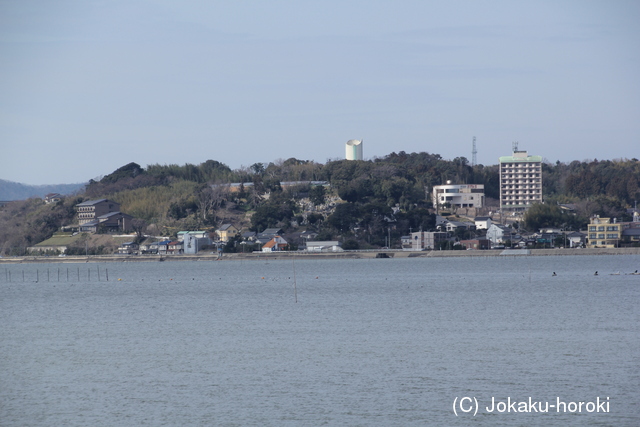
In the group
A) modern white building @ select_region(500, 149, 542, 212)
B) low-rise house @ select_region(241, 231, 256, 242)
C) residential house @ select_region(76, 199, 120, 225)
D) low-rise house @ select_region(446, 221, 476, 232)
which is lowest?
low-rise house @ select_region(241, 231, 256, 242)

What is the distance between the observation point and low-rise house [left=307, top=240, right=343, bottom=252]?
3167 inches

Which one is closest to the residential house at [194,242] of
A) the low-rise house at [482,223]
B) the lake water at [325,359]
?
the low-rise house at [482,223]

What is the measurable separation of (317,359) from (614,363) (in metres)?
7.13

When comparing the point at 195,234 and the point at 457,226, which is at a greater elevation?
the point at 457,226

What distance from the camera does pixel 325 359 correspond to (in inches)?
766

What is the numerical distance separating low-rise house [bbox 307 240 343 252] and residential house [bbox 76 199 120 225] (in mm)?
34494

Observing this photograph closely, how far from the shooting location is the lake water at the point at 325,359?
1454 centimetres

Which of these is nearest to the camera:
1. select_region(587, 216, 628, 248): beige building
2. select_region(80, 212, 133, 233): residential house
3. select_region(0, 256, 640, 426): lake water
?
select_region(0, 256, 640, 426): lake water

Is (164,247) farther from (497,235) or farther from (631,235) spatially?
(631,235)

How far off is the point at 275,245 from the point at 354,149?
134 feet

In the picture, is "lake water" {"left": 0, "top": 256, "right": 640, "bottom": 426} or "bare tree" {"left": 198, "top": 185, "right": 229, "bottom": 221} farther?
"bare tree" {"left": 198, "top": 185, "right": 229, "bottom": 221}

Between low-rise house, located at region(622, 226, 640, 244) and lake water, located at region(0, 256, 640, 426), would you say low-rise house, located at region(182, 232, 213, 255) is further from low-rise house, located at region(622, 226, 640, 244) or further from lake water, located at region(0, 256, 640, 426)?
Result: lake water, located at region(0, 256, 640, 426)

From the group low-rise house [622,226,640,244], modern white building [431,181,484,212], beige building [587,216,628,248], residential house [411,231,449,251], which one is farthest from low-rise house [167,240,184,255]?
low-rise house [622,226,640,244]

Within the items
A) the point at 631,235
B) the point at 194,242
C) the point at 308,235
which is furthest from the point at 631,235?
the point at 194,242
